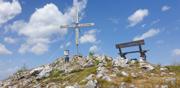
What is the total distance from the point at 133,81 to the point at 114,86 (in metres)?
1.70

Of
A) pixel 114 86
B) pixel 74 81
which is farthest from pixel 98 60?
pixel 114 86

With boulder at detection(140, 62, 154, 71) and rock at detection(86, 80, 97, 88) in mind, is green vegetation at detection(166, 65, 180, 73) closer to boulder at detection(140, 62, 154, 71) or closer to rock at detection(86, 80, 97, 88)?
boulder at detection(140, 62, 154, 71)

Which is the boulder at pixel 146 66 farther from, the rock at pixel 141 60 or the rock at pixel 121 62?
the rock at pixel 121 62

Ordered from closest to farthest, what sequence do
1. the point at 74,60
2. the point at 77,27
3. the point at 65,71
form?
the point at 65,71 → the point at 74,60 → the point at 77,27

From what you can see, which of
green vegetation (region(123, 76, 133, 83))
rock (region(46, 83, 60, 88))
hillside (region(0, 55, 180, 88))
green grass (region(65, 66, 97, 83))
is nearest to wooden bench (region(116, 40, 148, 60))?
hillside (region(0, 55, 180, 88))

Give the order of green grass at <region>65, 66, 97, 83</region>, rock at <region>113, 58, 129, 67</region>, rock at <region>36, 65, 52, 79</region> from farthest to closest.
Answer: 1. rock at <region>36, 65, 52, 79</region>
2. rock at <region>113, 58, 129, 67</region>
3. green grass at <region>65, 66, 97, 83</region>

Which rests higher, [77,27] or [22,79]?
[77,27]

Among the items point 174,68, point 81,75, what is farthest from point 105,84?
point 174,68

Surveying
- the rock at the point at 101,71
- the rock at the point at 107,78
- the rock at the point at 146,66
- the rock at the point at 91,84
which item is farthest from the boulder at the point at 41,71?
the rock at the point at 146,66

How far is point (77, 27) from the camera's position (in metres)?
39.6

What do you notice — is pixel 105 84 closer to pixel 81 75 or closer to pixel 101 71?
pixel 101 71

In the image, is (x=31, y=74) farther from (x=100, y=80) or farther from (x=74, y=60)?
(x=100, y=80)

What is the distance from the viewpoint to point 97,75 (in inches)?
1081

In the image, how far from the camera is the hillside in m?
25.7
